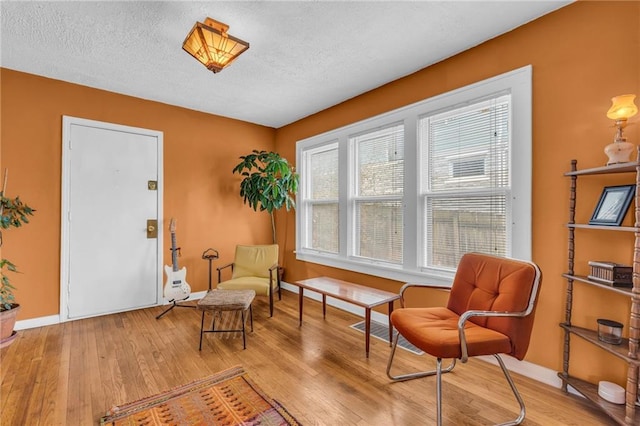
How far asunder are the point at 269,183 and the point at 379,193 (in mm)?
1514

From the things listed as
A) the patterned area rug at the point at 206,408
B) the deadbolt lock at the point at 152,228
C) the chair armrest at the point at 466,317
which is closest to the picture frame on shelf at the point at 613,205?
the chair armrest at the point at 466,317

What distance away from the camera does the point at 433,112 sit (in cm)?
271

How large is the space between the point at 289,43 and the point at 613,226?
2570 millimetres

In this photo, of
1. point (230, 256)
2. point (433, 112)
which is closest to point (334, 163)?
point (433, 112)

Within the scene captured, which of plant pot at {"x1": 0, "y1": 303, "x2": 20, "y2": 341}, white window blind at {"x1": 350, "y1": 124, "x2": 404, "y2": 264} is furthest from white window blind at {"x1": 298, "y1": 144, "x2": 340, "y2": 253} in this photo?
plant pot at {"x1": 0, "y1": 303, "x2": 20, "y2": 341}

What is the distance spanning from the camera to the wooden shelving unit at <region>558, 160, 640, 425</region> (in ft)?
4.85

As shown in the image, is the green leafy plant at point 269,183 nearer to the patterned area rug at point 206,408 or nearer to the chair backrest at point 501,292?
the patterned area rug at point 206,408

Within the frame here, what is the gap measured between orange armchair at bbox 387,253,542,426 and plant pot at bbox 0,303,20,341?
3262 millimetres

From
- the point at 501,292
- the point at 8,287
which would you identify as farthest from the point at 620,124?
the point at 8,287

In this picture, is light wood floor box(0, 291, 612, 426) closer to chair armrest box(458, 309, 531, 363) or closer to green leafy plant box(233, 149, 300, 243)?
chair armrest box(458, 309, 531, 363)

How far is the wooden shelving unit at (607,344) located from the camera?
4.85 feet

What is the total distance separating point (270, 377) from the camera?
2.10 metres

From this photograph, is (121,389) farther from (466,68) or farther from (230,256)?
(466,68)

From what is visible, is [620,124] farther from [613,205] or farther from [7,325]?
[7,325]
